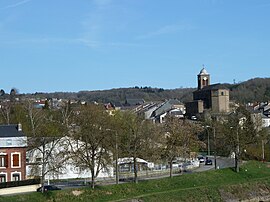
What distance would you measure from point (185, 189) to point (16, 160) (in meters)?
17.7

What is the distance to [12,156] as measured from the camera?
57.6m

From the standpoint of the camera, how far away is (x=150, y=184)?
5325cm

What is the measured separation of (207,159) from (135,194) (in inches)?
1174

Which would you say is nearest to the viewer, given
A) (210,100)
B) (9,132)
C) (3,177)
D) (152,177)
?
(3,177)

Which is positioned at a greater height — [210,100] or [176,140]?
[210,100]

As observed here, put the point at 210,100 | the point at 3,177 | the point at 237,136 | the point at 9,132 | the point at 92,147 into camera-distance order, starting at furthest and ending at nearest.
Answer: the point at 210,100
the point at 237,136
the point at 9,132
the point at 3,177
the point at 92,147

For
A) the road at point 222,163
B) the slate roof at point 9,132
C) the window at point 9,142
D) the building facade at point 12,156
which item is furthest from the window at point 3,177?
the road at point 222,163

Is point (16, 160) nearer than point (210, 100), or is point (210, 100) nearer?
point (16, 160)

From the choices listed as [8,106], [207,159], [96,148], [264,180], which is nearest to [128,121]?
[96,148]

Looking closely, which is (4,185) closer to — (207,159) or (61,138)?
(61,138)

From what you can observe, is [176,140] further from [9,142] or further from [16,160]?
[9,142]

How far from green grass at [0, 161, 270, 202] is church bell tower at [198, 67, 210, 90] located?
9594 centimetres

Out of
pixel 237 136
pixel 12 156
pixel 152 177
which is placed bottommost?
pixel 152 177

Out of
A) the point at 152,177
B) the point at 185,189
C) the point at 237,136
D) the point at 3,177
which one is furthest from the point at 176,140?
the point at 3,177
